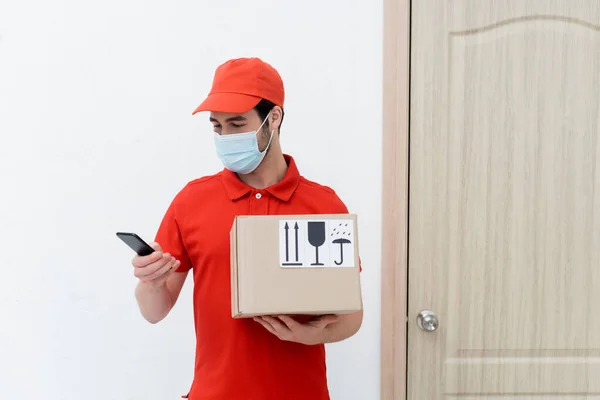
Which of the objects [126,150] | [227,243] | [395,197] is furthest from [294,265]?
[126,150]

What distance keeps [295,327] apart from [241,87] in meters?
0.48

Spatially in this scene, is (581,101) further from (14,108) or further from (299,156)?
(14,108)

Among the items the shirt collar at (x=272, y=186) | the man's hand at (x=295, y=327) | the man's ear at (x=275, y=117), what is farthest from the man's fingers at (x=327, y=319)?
the man's ear at (x=275, y=117)

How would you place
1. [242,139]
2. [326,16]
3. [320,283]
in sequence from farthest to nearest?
[326,16] < [242,139] < [320,283]

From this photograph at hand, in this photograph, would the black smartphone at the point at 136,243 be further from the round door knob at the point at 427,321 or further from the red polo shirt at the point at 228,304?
the round door knob at the point at 427,321

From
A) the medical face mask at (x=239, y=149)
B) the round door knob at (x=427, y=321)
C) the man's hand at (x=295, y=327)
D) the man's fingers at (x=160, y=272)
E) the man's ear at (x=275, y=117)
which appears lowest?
the round door knob at (x=427, y=321)

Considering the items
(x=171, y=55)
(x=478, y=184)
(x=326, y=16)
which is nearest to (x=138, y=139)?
(x=171, y=55)

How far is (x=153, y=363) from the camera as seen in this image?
59.4 inches

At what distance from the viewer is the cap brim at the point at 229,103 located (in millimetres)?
1047

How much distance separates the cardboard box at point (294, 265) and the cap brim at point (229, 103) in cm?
26

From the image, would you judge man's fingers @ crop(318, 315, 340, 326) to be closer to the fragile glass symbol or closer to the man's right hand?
the fragile glass symbol

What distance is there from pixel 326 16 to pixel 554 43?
0.64 meters

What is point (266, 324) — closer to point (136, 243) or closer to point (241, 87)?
point (136, 243)

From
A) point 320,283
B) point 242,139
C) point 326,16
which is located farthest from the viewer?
point 326,16
